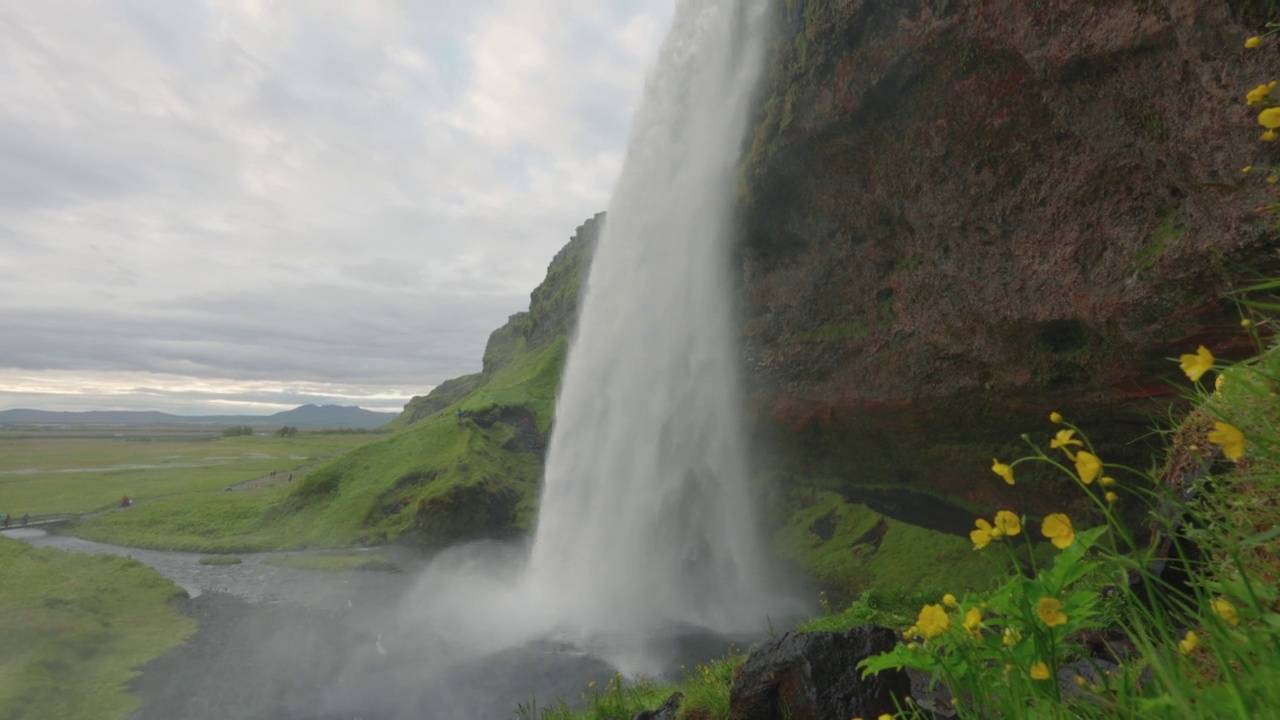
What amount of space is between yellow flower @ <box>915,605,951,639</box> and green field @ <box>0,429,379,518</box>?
193 ft

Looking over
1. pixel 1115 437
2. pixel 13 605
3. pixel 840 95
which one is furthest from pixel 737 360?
pixel 13 605

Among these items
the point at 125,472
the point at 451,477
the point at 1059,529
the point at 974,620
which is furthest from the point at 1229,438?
the point at 125,472

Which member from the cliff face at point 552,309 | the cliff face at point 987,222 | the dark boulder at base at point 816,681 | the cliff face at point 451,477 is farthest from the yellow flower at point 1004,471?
the cliff face at point 552,309

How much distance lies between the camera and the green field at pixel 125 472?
160ft

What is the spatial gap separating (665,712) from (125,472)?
79.2m

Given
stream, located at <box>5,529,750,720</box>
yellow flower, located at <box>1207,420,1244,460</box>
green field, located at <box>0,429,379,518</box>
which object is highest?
yellow flower, located at <box>1207,420,1244,460</box>

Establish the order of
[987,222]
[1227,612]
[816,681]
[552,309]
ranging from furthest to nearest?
1. [552,309]
2. [987,222]
3. [816,681]
4. [1227,612]

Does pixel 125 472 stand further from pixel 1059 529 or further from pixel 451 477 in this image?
pixel 1059 529

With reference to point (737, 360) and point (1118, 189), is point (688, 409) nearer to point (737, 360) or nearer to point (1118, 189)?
point (737, 360)

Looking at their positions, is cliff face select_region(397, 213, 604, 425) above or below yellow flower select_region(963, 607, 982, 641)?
above

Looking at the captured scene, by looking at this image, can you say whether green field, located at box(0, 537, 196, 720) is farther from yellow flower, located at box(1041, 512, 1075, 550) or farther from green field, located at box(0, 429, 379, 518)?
green field, located at box(0, 429, 379, 518)

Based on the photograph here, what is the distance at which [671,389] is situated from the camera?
70.4ft

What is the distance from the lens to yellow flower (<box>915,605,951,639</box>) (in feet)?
6.82

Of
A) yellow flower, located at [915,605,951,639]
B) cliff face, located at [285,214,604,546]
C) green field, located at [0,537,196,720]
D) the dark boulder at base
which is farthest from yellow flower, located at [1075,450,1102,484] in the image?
cliff face, located at [285,214,604,546]
